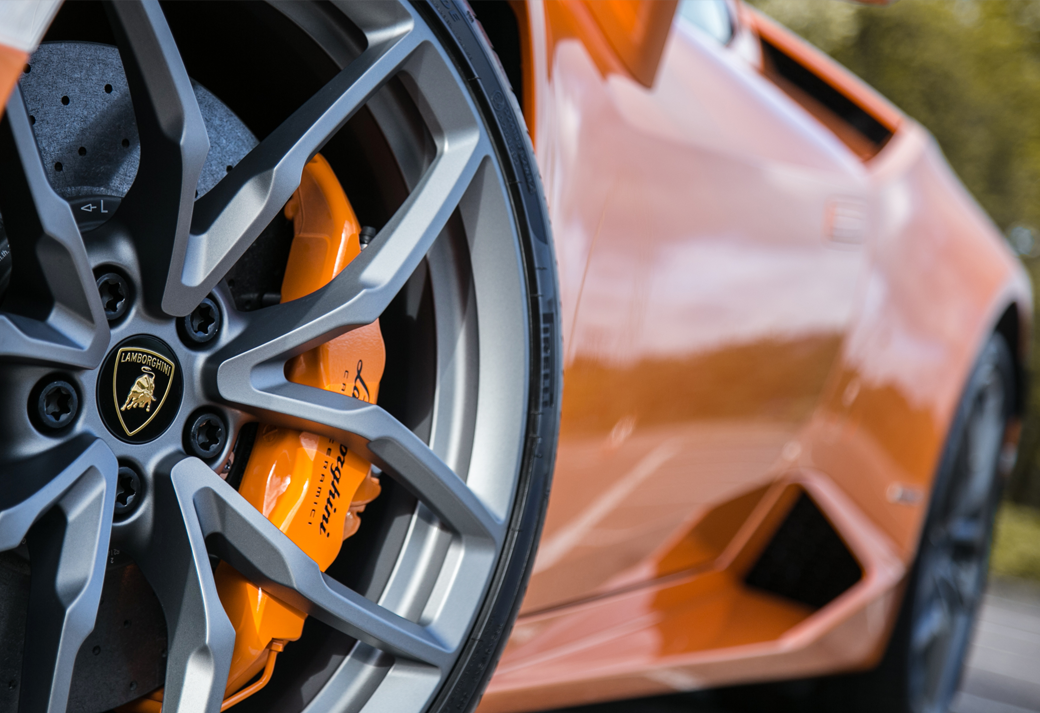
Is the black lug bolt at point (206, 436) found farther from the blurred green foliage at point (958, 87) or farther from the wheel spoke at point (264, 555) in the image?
the blurred green foliage at point (958, 87)

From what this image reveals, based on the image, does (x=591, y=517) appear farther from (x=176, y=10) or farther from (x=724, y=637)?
(x=176, y=10)

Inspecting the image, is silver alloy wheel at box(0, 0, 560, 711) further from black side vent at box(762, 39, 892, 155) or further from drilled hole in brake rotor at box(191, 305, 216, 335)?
black side vent at box(762, 39, 892, 155)

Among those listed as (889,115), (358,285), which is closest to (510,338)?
(358,285)

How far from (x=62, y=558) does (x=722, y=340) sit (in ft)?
3.34

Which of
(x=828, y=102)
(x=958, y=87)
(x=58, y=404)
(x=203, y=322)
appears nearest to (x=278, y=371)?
(x=203, y=322)

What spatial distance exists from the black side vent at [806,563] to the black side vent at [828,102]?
763 mm

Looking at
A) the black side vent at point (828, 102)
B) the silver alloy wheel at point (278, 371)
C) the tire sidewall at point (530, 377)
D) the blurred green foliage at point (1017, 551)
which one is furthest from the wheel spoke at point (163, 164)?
the blurred green foliage at point (1017, 551)

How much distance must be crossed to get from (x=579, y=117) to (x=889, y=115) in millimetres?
1230

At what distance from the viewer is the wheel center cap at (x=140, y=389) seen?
767 millimetres

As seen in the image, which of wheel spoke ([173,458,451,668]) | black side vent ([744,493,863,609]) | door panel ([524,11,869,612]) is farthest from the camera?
black side vent ([744,493,863,609])

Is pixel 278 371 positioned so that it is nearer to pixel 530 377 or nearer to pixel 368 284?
pixel 368 284

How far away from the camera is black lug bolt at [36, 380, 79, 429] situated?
0.73 metres

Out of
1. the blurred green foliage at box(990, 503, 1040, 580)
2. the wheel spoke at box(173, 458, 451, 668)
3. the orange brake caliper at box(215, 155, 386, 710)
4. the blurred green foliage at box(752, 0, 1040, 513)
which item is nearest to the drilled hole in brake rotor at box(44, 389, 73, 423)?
the wheel spoke at box(173, 458, 451, 668)

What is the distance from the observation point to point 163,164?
780mm
